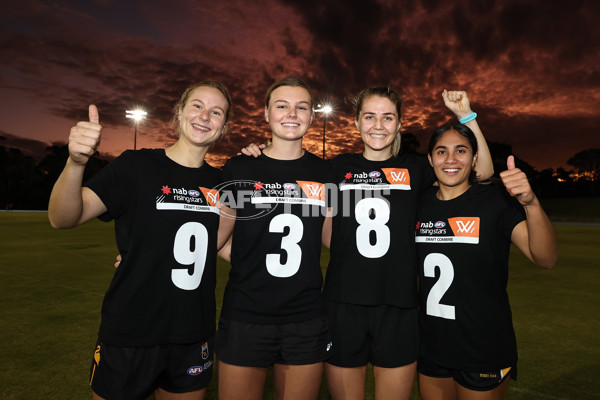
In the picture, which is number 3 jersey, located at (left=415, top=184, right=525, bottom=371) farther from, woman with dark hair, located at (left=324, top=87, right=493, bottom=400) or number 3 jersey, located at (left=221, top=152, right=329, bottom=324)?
number 3 jersey, located at (left=221, top=152, right=329, bottom=324)

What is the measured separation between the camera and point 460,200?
2.83m

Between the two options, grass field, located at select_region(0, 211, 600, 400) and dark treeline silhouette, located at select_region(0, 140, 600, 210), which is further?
dark treeline silhouette, located at select_region(0, 140, 600, 210)

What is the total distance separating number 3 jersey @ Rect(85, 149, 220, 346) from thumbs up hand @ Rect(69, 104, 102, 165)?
0.29 meters

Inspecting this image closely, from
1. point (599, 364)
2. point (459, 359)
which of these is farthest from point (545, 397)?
point (459, 359)

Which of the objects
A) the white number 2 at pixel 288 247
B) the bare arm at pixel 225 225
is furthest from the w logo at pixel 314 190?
the bare arm at pixel 225 225

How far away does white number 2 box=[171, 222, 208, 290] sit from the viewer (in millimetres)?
2447

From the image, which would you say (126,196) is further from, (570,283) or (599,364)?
(570,283)

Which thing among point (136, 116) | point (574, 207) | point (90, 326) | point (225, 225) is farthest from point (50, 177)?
point (574, 207)

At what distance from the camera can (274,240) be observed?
2635mm

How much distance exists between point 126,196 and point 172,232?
1.21ft

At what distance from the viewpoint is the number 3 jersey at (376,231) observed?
2.79 meters

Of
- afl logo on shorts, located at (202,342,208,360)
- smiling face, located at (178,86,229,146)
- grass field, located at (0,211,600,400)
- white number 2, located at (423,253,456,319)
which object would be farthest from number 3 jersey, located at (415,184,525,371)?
smiling face, located at (178,86,229,146)

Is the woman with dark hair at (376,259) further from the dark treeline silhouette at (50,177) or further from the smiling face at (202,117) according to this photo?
the dark treeline silhouette at (50,177)

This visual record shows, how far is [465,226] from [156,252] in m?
2.12
